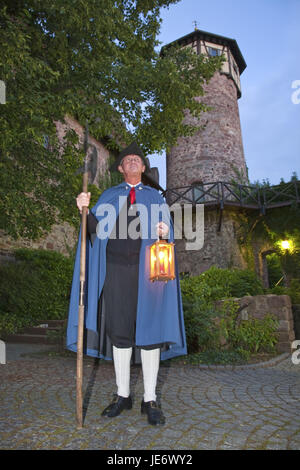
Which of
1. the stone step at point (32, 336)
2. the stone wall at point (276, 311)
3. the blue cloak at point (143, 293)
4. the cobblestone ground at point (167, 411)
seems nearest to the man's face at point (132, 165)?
the blue cloak at point (143, 293)

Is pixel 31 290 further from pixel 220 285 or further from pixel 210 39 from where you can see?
pixel 210 39

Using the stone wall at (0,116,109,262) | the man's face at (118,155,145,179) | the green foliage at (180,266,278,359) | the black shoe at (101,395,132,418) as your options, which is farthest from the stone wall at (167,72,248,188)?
the black shoe at (101,395,132,418)

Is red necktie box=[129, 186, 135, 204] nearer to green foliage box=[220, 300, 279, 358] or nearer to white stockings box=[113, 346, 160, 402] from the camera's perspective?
white stockings box=[113, 346, 160, 402]

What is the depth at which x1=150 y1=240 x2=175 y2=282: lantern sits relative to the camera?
2363 mm

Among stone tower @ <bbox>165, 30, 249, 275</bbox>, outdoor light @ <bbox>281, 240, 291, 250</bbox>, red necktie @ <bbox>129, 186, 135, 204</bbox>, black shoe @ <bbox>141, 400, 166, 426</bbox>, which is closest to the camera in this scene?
black shoe @ <bbox>141, 400, 166, 426</bbox>

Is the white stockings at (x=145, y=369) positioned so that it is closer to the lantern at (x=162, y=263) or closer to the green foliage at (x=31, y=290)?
the lantern at (x=162, y=263)

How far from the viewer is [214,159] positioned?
16406 millimetres

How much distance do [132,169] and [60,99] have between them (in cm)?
317

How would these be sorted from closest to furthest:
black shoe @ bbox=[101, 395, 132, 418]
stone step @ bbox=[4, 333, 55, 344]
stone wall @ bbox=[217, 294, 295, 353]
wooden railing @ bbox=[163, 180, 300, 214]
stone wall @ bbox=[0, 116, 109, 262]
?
black shoe @ bbox=[101, 395, 132, 418] < stone wall @ bbox=[217, 294, 295, 353] < stone step @ bbox=[4, 333, 55, 344] < stone wall @ bbox=[0, 116, 109, 262] < wooden railing @ bbox=[163, 180, 300, 214]

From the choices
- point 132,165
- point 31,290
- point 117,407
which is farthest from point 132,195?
point 31,290

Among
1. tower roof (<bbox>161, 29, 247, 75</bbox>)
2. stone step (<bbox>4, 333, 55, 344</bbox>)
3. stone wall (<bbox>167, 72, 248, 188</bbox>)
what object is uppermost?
tower roof (<bbox>161, 29, 247, 75</bbox>)

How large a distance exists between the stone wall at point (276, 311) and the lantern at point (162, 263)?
3.58 metres

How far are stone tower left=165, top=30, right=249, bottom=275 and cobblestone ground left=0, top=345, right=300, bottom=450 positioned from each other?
1037cm

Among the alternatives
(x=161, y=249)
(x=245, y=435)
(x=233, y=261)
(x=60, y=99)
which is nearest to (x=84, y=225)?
(x=161, y=249)
